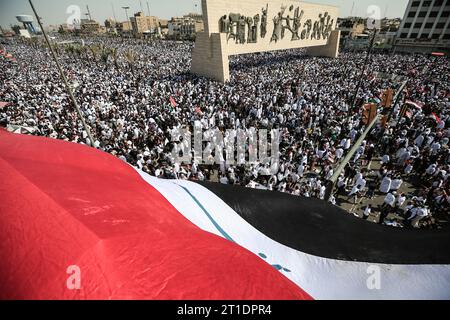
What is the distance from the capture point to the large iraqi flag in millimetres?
1784

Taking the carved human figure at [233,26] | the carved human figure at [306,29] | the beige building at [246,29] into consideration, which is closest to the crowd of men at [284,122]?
the beige building at [246,29]

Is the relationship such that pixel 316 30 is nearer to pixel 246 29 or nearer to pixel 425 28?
pixel 246 29

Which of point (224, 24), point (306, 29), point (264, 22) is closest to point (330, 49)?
point (306, 29)

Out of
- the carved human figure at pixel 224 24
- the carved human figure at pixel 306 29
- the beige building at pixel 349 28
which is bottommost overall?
the beige building at pixel 349 28

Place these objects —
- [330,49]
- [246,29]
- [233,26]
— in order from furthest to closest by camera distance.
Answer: [330,49] → [246,29] → [233,26]

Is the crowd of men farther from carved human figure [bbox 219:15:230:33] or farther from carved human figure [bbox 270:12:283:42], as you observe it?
carved human figure [bbox 270:12:283:42]

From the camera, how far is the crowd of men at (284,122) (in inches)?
340

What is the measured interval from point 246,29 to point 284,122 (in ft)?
51.0

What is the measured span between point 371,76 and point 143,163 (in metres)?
25.8

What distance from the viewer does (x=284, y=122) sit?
14367 millimetres

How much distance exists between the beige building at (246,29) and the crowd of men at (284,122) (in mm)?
2105

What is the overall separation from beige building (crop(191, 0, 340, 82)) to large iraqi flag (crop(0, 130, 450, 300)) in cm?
2108

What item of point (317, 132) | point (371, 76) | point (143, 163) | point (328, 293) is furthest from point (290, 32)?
point (328, 293)

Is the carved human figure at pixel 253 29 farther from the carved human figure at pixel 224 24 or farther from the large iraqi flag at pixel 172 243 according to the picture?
the large iraqi flag at pixel 172 243
